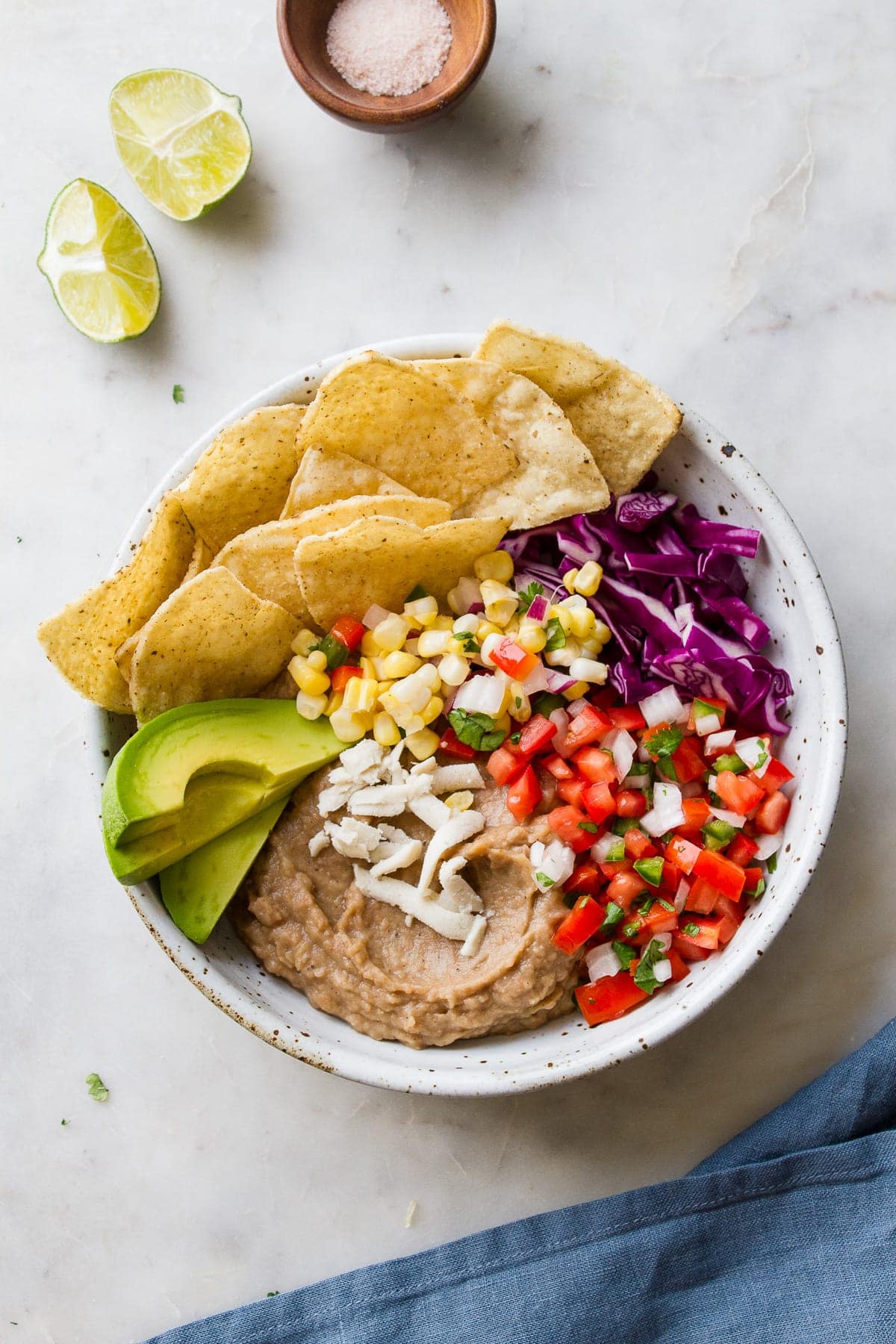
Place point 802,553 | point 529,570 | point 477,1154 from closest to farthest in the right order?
point 802,553, point 529,570, point 477,1154

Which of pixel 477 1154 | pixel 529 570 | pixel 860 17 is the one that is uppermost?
pixel 860 17

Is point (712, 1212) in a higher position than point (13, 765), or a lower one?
lower

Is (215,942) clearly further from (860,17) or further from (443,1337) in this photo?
(860,17)

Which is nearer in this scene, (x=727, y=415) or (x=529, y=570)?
(x=529, y=570)

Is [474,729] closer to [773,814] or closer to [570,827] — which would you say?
[570,827]

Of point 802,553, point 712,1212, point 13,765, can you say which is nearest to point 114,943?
point 13,765

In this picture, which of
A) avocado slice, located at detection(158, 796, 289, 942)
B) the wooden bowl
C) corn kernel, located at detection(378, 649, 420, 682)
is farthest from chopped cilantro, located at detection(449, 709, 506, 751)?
the wooden bowl
